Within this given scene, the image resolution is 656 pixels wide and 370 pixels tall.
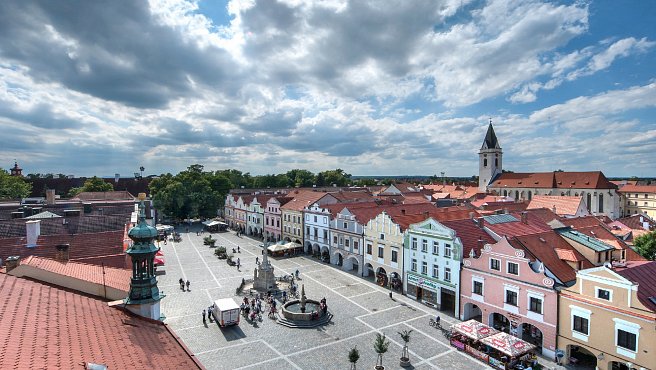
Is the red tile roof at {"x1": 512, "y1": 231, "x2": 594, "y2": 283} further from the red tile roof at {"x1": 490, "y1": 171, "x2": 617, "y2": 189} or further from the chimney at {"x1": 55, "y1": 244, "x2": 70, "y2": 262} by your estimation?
the red tile roof at {"x1": 490, "y1": 171, "x2": 617, "y2": 189}

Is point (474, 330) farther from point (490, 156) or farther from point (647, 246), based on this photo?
point (490, 156)

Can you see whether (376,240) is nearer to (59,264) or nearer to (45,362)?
(59,264)

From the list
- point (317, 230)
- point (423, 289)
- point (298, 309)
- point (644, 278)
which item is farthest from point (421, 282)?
point (317, 230)

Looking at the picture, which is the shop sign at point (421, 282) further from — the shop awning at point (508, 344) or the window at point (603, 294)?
the window at point (603, 294)

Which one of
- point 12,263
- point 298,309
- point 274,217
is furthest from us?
point 274,217

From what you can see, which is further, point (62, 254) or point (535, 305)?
point (535, 305)

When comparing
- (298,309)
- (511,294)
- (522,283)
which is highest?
(522,283)

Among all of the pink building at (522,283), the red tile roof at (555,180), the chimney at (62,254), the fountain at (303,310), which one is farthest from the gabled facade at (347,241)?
the red tile roof at (555,180)
